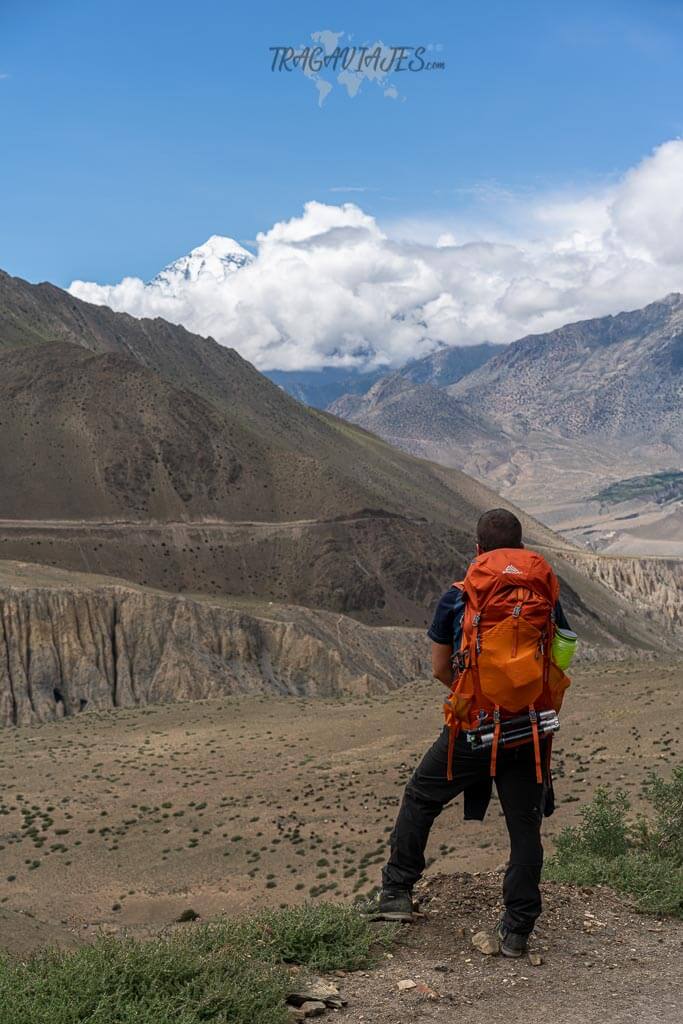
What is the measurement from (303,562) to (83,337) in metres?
64.2

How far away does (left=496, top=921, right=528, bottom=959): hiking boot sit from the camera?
6.47 meters

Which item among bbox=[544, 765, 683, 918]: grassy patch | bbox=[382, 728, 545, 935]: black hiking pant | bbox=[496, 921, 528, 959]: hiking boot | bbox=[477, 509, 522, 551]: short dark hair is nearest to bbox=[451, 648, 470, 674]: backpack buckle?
bbox=[382, 728, 545, 935]: black hiking pant

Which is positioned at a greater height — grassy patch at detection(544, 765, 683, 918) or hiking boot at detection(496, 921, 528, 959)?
hiking boot at detection(496, 921, 528, 959)

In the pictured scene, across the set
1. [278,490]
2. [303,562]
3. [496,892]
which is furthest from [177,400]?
[496,892]

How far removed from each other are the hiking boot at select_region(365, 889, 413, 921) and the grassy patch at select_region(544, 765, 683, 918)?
2.32 metres

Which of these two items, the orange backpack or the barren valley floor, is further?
the barren valley floor

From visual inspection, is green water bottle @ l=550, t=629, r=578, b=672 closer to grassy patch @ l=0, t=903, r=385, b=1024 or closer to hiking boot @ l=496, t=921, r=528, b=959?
hiking boot @ l=496, t=921, r=528, b=959

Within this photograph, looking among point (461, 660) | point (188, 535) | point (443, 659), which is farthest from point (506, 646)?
point (188, 535)

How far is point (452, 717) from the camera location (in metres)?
6.58

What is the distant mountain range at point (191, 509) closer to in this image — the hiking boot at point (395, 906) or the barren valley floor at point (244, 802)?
the barren valley floor at point (244, 802)

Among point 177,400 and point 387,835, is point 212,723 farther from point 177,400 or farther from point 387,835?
point 177,400

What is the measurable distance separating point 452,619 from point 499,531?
2.42 ft

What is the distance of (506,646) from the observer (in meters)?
6.26

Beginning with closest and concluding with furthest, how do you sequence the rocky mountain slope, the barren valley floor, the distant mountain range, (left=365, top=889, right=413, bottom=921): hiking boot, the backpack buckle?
the backpack buckle → (left=365, top=889, right=413, bottom=921): hiking boot → the barren valley floor → the rocky mountain slope → the distant mountain range
